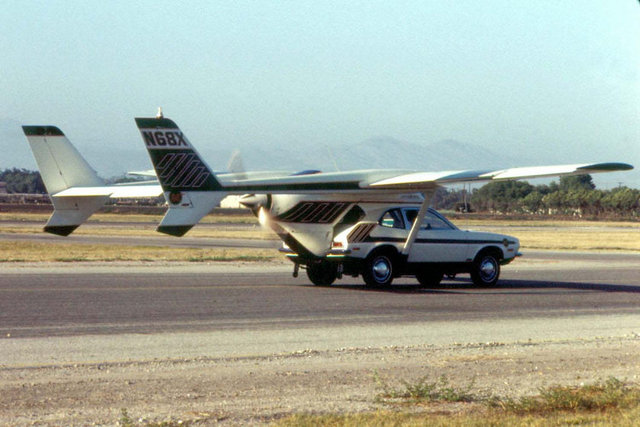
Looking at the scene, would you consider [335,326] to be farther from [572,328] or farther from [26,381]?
[26,381]

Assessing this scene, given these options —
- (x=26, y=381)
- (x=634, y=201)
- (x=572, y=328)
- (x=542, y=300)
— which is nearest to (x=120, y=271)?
(x=542, y=300)

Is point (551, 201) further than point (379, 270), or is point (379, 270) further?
point (551, 201)

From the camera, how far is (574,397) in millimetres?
8680

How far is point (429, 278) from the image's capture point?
2262 cm

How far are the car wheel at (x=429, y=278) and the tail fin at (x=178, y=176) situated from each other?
554 cm

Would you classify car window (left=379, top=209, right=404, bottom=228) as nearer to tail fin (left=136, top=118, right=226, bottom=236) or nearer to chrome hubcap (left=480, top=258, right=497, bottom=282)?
chrome hubcap (left=480, top=258, right=497, bottom=282)

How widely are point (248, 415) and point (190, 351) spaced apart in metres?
4.05

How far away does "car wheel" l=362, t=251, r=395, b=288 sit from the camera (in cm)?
2142

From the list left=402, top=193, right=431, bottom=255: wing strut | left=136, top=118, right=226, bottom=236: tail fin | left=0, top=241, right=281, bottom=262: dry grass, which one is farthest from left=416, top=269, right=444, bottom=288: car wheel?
left=0, top=241, right=281, bottom=262: dry grass

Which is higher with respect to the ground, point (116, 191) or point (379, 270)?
point (116, 191)

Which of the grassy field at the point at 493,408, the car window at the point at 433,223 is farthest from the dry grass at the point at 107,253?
the grassy field at the point at 493,408

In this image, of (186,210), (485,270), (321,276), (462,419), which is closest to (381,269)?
(321,276)

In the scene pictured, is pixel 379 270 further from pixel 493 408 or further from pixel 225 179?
pixel 493 408

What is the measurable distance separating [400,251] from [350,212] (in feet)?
4.82
